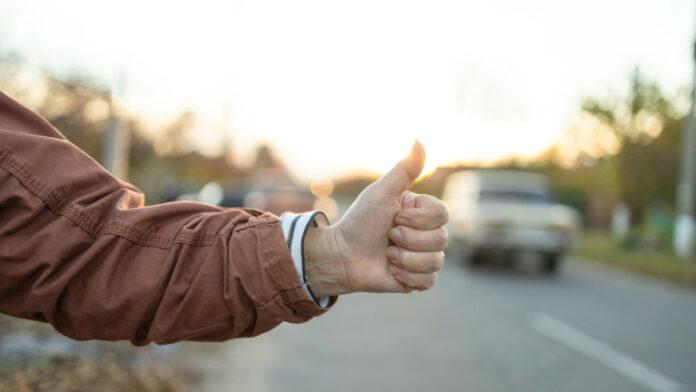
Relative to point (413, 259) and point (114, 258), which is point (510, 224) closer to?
point (413, 259)

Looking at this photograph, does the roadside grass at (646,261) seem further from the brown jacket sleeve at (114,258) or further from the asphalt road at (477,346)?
the brown jacket sleeve at (114,258)

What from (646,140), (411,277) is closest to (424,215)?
(411,277)

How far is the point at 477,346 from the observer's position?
6.12 meters

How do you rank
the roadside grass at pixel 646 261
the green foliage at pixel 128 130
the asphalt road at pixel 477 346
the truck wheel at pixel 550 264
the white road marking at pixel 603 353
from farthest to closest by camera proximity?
1. the truck wheel at pixel 550 264
2. the roadside grass at pixel 646 261
3. the green foliage at pixel 128 130
4. the white road marking at pixel 603 353
5. the asphalt road at pixel 477 346

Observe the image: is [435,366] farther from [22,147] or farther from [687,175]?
[687,175]

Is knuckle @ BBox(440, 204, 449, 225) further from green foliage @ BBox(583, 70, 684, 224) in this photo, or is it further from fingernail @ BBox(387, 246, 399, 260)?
green foliage @ BBox(583, 70, 684, 224)

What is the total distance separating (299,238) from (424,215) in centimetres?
36

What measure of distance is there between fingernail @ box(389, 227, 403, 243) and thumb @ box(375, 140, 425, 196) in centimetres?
11

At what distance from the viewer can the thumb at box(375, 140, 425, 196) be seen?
181 centimetres

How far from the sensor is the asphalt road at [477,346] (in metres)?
4.88

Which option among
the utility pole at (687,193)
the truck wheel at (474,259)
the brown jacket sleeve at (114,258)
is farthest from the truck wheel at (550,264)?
the brown jacket sleeve at (114,258)

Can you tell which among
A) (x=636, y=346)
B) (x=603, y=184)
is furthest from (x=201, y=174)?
(x=636, y=346)

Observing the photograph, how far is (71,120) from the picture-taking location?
8352 mm

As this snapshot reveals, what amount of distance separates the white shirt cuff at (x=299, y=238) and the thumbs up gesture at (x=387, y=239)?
38 mm
